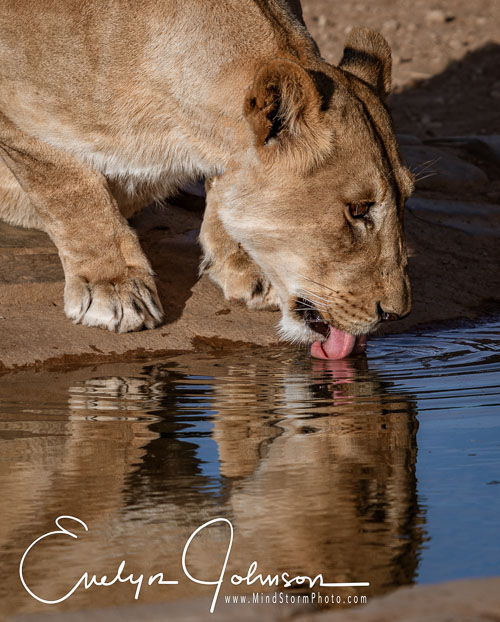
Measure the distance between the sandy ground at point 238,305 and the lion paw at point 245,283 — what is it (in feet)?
0.15

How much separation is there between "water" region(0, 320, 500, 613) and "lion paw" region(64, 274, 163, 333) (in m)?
0.25

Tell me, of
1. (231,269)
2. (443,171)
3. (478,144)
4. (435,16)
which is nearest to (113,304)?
(231,269)

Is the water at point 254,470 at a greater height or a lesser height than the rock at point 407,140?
greater

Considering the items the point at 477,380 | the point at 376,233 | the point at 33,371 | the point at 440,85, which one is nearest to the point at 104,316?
the point at 33,371

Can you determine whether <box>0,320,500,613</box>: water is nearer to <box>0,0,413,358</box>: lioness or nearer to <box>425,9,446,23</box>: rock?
<box>0,0,413,358</box>: lioness

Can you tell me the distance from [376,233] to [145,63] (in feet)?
3.16

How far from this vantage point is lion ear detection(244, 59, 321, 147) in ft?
11.0

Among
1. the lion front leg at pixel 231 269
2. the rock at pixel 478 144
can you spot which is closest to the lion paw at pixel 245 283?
the lion front leg at pixel 231 269

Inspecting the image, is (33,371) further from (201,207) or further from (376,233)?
(201,207)

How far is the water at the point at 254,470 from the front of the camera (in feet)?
6.60

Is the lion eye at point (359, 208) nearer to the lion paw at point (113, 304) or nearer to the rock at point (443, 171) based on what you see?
the lion paw at point (113, 304)

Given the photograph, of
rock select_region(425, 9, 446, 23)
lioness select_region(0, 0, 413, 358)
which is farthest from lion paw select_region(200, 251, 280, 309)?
rock select_region(425, 9, 446, 23)

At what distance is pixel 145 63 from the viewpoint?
373 cm
